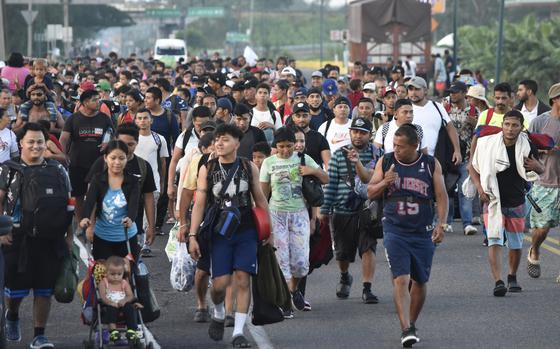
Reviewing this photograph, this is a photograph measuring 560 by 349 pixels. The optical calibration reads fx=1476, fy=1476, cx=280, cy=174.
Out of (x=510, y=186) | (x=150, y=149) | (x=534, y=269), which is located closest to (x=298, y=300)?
(x=510, y=186)

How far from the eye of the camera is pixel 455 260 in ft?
52.4

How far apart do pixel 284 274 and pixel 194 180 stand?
1.09 m

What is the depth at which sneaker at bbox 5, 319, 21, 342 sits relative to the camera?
1111cm

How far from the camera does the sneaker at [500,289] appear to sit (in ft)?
43.9

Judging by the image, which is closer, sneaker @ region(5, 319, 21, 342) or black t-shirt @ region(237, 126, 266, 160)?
sneaker @ region(5, 319, 21, 342)

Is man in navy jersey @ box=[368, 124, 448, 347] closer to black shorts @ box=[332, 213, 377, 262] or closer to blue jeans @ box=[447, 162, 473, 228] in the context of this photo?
black shorts @ box=[332, 213, 377, 262]

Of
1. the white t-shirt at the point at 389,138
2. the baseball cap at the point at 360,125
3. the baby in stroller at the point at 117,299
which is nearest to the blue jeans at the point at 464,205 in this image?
the white t-shirt at the point at 389,138

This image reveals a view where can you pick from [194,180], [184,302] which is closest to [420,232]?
[194,180]

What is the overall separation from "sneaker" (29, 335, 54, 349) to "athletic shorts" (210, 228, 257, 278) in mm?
1309

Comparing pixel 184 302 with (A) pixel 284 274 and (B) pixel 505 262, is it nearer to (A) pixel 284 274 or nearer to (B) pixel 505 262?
(A) pixel 284 274

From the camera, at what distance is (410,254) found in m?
11.1

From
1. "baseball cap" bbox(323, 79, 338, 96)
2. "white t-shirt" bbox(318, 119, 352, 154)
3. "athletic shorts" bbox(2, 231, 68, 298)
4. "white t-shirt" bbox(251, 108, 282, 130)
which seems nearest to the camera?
"athletic shorts" bbox(2, 231, 68, 298)

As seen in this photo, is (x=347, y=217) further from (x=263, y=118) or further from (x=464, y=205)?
(x=464, y=205)

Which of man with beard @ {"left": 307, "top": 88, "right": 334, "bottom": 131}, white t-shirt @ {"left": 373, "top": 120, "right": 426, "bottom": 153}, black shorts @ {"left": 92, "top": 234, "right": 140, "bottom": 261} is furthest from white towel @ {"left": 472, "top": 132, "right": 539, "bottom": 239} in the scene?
man with beard @ {"left": 307, "top": 88, "right": 334, "bottom": 131}
